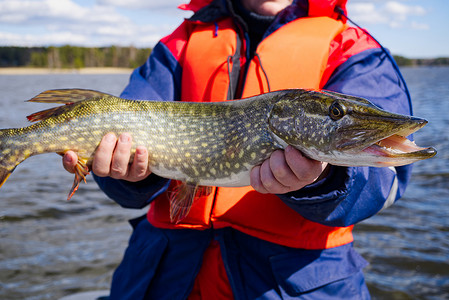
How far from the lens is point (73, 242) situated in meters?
5.78

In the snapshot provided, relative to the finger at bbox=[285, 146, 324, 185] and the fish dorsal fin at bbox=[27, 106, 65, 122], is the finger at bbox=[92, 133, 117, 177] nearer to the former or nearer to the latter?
the fish dorsal fin at bbox=[27, 106, 65, 122]

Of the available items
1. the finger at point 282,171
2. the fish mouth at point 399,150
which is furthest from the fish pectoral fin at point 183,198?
the fish mouth at point 399,150

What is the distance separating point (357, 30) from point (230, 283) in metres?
1.91

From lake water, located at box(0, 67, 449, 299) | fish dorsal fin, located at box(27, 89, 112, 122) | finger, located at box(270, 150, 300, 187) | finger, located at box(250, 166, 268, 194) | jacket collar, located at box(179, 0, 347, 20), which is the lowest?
lake water, located at box(0, 67, 449, 299)

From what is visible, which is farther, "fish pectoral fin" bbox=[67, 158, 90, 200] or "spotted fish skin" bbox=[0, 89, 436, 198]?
"fish pectoral fin" bbox=[67, 158, 90, 200]

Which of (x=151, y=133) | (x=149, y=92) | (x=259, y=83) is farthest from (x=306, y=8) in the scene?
(x=151, y=133)

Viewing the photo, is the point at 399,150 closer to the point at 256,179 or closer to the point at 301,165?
the point at 301,165

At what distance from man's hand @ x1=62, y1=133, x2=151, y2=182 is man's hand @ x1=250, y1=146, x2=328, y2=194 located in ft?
2.36

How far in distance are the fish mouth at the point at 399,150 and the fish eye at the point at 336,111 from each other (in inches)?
7.9

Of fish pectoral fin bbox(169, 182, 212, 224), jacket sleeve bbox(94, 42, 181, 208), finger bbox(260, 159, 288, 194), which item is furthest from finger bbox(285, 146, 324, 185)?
jacket sleeve bbox(94, 42, 181, 208)

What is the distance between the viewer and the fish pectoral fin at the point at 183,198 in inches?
97.5

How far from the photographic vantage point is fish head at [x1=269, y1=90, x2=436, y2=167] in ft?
5.90

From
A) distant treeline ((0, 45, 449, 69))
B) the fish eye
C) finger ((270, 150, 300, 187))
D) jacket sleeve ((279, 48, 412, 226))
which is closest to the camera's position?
the fish eye

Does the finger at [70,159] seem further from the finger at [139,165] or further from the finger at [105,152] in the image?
the finger at [139,165]
